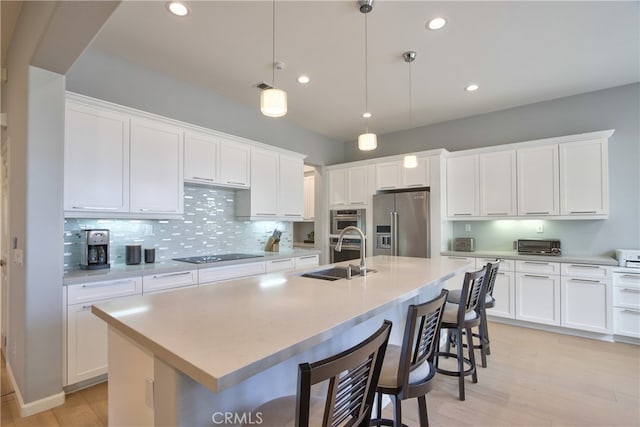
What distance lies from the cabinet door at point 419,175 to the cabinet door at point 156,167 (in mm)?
3180

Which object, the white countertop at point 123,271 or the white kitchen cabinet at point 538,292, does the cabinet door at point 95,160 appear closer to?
the white countertop at point 123,271

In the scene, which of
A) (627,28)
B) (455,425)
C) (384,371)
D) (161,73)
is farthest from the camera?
(161,73)

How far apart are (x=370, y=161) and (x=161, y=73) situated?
3.19 metres

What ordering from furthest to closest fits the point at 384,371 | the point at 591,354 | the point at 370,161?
the point at 370,161 < the point at 591,354 < the point at 384,371

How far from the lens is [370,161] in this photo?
5.12m

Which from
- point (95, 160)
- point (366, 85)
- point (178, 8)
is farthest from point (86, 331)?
point (366, 85)

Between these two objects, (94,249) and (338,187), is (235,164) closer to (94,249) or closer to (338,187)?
(94,249)

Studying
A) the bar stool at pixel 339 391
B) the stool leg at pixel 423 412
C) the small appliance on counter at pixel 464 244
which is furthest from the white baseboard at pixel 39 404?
the small appliance on counter at pixel 464 244

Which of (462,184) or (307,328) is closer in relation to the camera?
(307,328)

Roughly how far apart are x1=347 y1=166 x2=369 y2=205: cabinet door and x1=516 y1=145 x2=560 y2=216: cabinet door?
2184 mm

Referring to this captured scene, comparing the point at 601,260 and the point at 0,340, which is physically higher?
the point at 601,260

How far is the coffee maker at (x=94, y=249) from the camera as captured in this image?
103 inches

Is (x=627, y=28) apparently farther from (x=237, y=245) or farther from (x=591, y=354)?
(x=237, y=245)

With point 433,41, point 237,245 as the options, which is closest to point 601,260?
point 433,41
